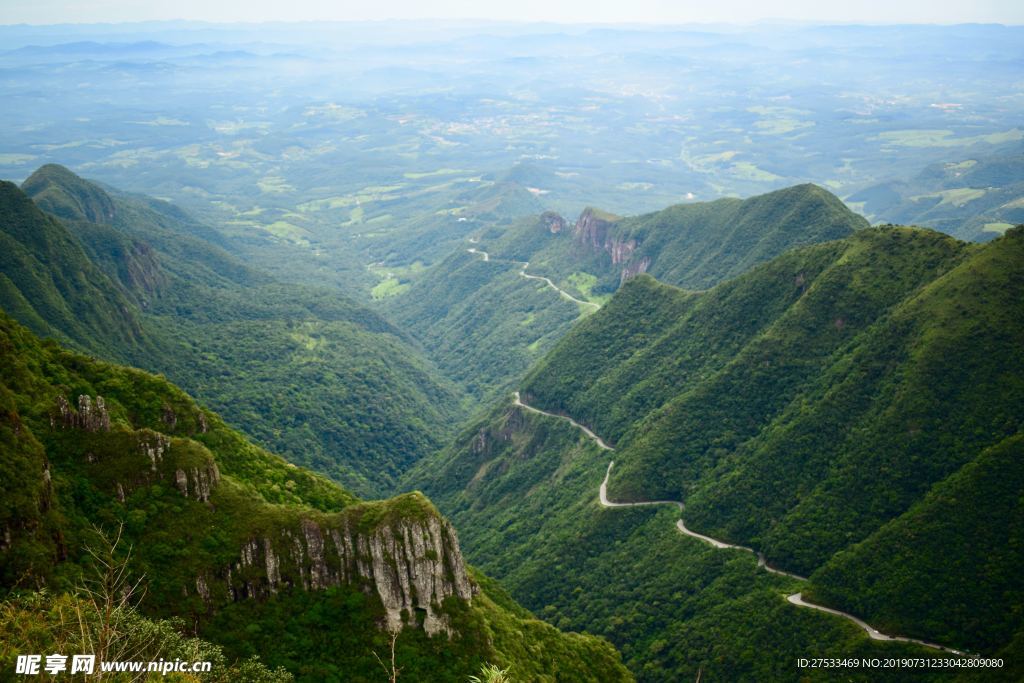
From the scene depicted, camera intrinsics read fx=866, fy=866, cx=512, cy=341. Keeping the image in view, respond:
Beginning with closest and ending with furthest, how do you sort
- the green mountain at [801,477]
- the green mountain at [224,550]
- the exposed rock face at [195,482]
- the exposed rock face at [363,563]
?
the green mountain at [224,550], the exposed rock face at [363,563], the exposed rock face at [195,482], the green mountain at [801,477]

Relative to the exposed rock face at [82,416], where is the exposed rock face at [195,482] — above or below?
below

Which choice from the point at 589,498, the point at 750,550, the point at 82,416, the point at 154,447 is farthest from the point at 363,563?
the point at 589,498

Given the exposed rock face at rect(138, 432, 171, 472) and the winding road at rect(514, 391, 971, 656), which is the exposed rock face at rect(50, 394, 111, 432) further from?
the winding road at rect(514, 391, 971, 656)

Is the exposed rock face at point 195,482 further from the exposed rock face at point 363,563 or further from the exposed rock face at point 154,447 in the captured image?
Answer: the exposed rock face at point 363,563

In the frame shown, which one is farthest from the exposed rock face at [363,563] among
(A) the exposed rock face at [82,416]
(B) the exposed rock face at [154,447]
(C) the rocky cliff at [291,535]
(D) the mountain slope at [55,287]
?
(D) the mountain slope at [55,287]

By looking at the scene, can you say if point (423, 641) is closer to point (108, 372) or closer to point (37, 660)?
point (37, 660)

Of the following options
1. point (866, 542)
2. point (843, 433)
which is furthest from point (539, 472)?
point (866, 542)

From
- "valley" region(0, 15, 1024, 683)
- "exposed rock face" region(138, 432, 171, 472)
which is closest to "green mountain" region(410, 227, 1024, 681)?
"valley" region(0, 15, 1024, 683)
